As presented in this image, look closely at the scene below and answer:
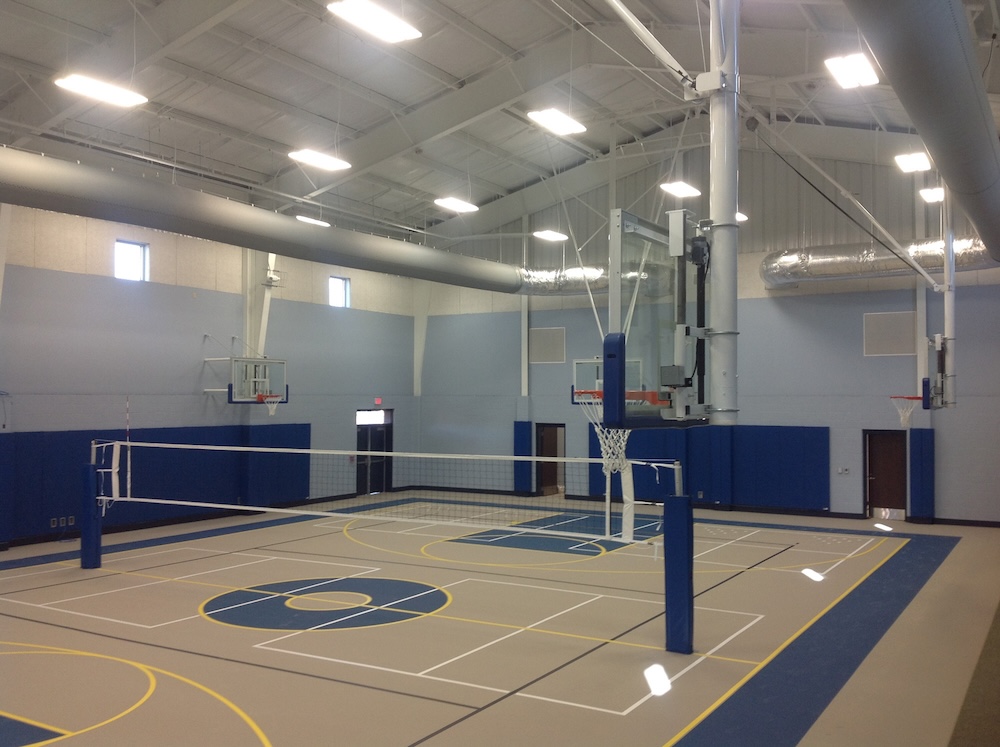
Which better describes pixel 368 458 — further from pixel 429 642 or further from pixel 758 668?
pixel 758 668

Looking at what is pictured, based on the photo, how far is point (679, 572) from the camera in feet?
30.3

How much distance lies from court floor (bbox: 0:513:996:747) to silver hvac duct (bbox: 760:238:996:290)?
6.30 m

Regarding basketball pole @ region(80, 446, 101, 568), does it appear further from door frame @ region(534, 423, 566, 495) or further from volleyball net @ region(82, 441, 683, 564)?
door frame @ region(534, 423, 566, 495)

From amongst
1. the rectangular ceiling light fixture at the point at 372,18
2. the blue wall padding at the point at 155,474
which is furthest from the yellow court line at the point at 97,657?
the blue wall padding at the point at 155,474

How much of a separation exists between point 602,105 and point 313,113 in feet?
22.6

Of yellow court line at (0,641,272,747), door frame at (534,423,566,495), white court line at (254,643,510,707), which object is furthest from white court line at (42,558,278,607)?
door frame at (534,423,566,495)

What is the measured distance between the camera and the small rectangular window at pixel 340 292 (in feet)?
82.7

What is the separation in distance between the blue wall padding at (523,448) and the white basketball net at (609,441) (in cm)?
279

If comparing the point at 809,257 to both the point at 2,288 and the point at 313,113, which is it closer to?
the point at 313,113

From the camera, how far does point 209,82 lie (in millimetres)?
16094

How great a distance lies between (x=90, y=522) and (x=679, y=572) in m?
9.62

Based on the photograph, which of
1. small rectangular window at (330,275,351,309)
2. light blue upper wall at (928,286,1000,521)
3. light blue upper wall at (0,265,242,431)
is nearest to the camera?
light blue upper wall at (0,265,242,431)

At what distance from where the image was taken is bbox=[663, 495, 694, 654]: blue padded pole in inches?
362

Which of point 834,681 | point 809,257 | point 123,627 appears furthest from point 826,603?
point 809,257
